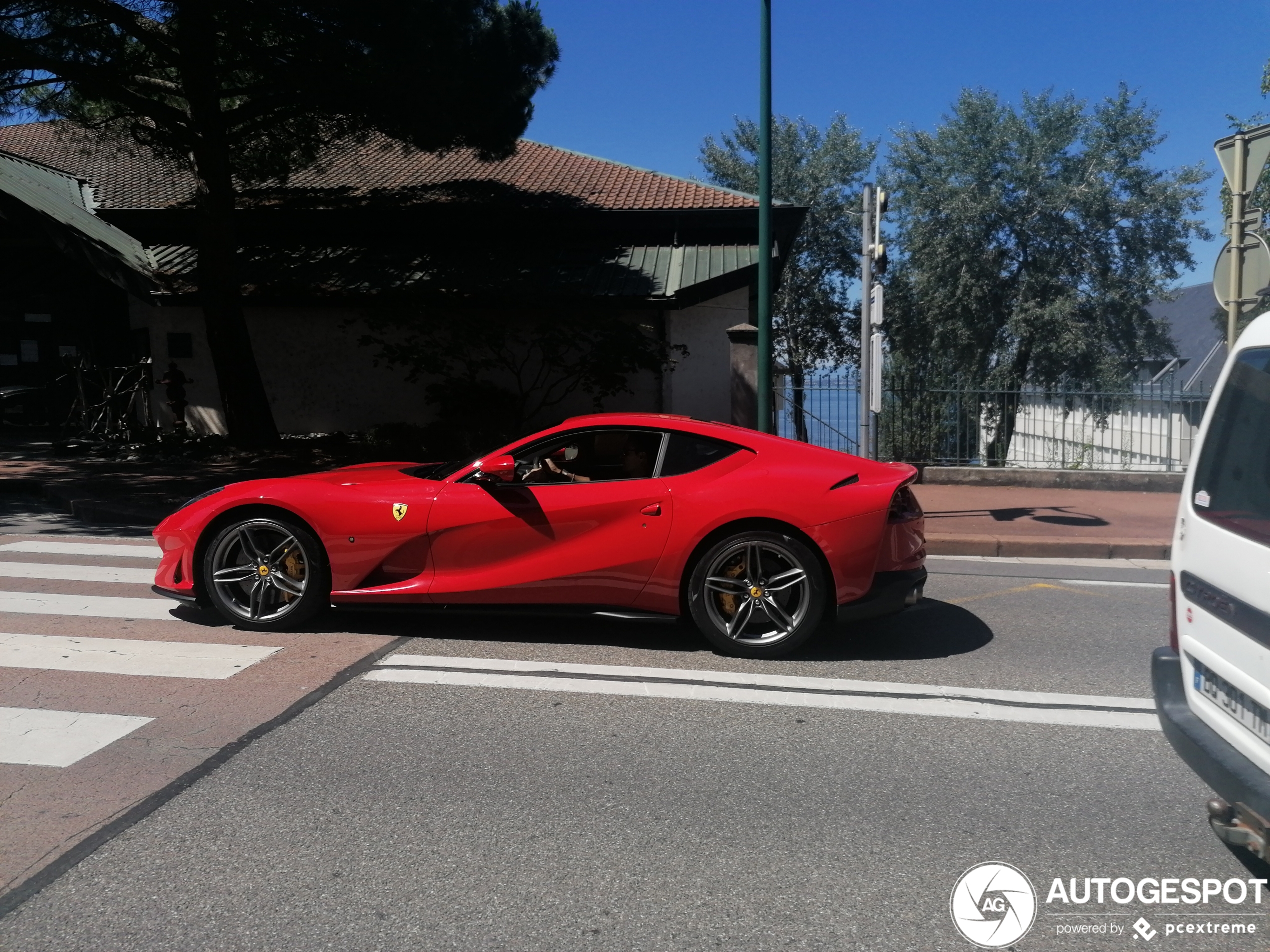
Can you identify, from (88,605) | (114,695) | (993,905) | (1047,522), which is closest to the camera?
(993,905)

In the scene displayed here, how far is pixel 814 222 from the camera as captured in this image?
35625 mm

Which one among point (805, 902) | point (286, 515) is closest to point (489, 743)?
point (805, 902)

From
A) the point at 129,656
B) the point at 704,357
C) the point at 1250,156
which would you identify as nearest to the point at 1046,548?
the point at 1250,156

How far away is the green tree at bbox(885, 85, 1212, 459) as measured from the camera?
2586cm

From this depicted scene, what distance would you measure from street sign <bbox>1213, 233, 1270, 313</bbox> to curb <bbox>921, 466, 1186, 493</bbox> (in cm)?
552

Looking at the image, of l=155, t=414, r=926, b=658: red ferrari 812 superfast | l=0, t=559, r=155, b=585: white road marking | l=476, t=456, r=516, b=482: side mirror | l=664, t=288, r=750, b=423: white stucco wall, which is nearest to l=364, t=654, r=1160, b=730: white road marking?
l=155, t=414, r=926, b=658: red ferrari 812 superfast

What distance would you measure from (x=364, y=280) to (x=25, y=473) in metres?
7.21

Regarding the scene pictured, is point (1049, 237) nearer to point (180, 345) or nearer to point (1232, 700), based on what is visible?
point (180, 345)

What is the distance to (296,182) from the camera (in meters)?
22.4

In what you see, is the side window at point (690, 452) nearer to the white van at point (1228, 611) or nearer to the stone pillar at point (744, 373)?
the white van at point (1228, 611)

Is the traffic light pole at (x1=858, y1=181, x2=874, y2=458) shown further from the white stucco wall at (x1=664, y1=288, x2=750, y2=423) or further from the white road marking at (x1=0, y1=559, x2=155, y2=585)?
the white stucco wall at (x1=664, y1=288, x2=750, y2=423)

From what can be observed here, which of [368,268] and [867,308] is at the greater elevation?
[368,268]

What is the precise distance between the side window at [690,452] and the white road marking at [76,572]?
4.27 m

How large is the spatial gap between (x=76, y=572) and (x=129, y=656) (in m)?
2.86
